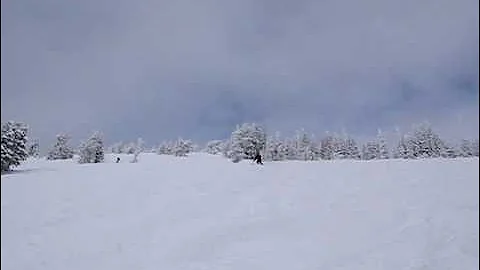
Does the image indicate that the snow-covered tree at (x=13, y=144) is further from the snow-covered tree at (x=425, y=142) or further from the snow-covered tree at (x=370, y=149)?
the snow-covered tree at (x=370, y=149)

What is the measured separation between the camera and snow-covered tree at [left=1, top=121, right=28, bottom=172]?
30.6 meters

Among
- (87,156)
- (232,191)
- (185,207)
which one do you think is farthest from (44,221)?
(87,156)

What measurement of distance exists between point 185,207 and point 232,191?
354 cm

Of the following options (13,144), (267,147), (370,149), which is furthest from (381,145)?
(13,144)

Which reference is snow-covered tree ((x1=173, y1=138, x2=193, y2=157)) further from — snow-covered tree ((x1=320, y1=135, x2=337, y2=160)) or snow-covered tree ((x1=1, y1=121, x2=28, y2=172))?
snow-covered tree ((x1=1, y1=121, x2=28, y2=172))

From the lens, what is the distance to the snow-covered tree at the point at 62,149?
73.2 m

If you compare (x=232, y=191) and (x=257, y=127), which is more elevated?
(x=257, y=127)

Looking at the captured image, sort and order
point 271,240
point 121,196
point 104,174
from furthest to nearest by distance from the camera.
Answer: point 104,174 → point 121,196 → point 271,240

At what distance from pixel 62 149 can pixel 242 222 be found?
65203 mm

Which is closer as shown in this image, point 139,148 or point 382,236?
point 382,236

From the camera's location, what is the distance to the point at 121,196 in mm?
20547

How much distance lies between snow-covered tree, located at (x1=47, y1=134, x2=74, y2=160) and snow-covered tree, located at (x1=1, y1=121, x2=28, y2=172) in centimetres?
4013

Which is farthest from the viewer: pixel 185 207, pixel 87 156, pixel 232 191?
pixel 87 156

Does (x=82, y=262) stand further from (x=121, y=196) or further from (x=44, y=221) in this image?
(x=121, y=196)
